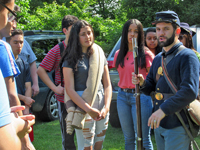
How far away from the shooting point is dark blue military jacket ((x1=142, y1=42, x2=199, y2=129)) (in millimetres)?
2086

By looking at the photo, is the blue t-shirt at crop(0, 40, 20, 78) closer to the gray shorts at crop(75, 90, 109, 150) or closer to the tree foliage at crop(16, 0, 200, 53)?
the gray shorts at crop(75, 90, 109, 150)

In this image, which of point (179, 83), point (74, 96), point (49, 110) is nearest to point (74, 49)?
point (74, 96)

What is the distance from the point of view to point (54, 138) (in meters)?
4.82

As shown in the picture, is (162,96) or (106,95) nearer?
(162,96)

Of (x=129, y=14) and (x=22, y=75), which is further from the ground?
(x=129, y=14)

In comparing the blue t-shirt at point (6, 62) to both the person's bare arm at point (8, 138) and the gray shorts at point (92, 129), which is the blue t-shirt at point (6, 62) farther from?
the person's bare arm at point (8, 138)

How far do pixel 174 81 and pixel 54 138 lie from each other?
3.25 meters

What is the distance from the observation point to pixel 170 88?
2.28 m

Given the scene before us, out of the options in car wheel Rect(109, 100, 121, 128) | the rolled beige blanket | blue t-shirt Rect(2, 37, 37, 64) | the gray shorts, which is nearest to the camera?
the rolled beige blanket

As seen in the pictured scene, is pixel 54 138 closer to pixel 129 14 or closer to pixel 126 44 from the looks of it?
pixel 126 44

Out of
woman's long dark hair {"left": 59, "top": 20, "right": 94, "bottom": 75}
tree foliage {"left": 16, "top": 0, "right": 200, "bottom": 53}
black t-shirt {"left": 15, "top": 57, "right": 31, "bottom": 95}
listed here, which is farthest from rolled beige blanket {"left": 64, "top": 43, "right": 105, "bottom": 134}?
tree foliage {"left": 16, "top": 0, "right": 200, "bottom": 53}

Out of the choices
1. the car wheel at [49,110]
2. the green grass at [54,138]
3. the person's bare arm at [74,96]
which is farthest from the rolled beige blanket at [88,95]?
the car wheel at [49,110]

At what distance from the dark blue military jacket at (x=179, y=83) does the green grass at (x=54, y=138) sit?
2.13 metres

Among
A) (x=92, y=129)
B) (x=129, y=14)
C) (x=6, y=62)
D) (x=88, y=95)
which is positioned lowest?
(x=92, y=129)
